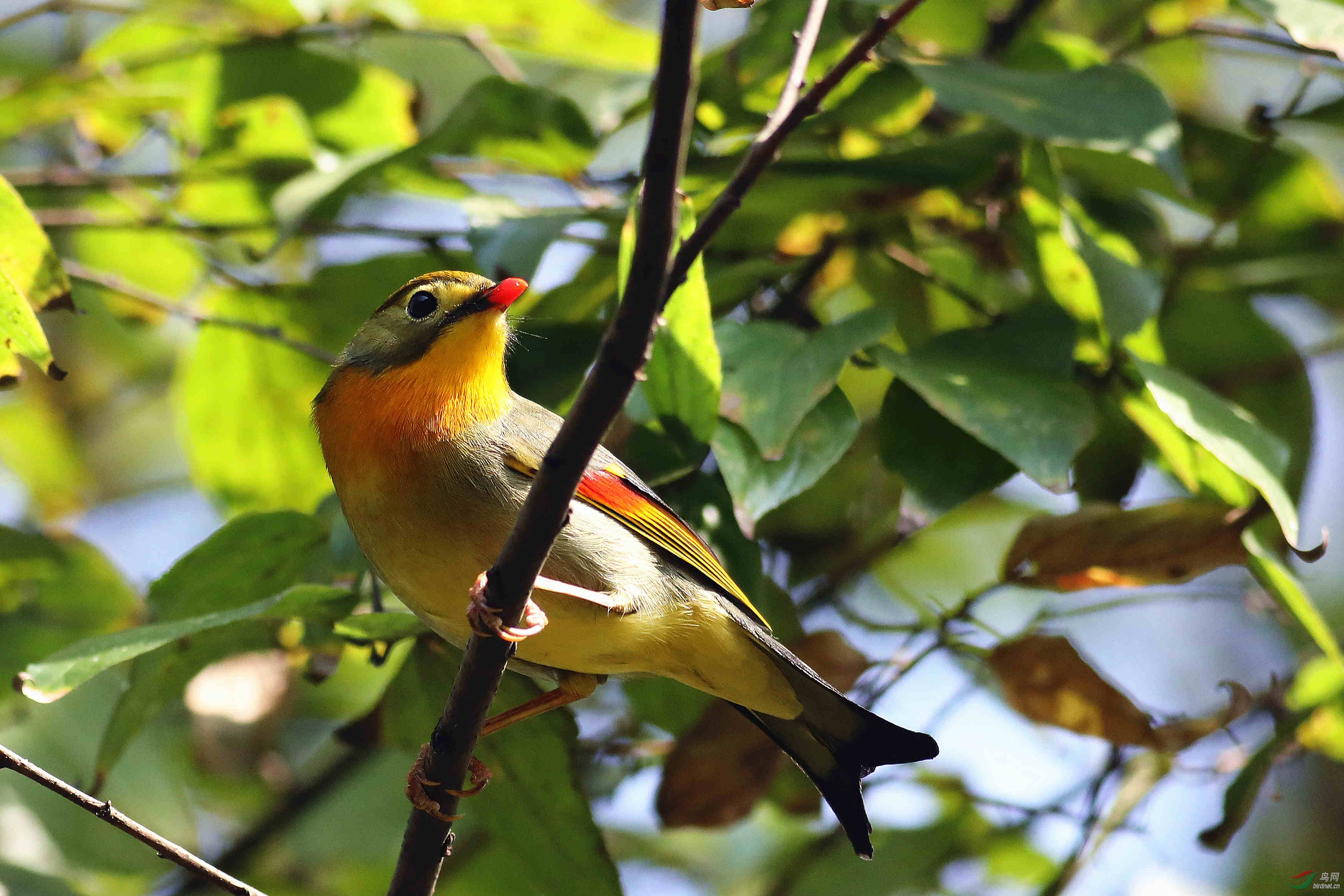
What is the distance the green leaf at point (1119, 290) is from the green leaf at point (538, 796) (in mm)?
1557

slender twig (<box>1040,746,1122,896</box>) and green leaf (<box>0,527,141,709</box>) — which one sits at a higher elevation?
green leaf (<box>0,527,141,709</box>)

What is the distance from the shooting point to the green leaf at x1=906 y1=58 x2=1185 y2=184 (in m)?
2.91

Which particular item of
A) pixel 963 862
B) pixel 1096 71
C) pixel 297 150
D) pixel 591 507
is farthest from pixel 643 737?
pixel 1096 71

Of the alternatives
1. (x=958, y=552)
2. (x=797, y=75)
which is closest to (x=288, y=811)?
(x=958, y=552)

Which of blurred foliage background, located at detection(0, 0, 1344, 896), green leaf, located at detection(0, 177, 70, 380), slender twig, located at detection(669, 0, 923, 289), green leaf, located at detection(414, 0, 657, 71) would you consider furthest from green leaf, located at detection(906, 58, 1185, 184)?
green leaf, located at detection(0, 177, 70, 380)

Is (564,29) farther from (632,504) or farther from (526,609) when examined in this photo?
(526,609)

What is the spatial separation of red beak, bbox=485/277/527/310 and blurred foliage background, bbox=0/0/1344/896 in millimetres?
216

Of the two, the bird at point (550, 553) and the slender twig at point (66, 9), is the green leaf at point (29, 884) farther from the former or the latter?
the slender twig at point (66, 9)

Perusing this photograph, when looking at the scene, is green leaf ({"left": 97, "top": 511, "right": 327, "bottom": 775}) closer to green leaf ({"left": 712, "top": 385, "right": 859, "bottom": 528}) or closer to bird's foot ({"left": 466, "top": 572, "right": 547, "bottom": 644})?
bird's foot ({"left": 466, "top": 572, "right": 547, "bottom": 644})

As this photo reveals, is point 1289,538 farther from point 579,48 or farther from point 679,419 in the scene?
point 579,48

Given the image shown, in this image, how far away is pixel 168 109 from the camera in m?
3.65

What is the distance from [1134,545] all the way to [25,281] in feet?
8.18

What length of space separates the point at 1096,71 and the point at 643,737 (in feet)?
7.74

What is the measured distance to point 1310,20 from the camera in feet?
9.46
